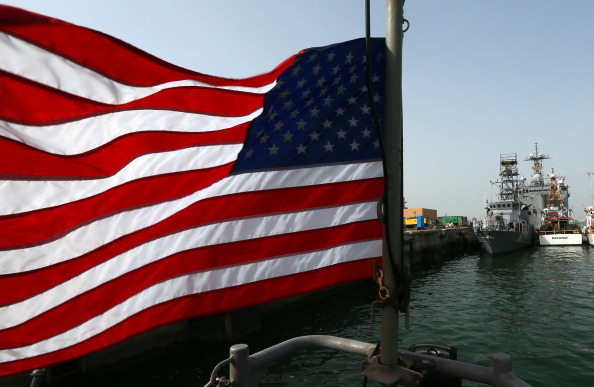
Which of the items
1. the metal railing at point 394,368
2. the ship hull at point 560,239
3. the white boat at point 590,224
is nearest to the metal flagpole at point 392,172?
the metal railing at point 394,368

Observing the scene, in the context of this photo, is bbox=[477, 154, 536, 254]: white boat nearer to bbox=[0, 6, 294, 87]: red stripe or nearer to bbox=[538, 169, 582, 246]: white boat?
bbox=[538, 169, 582, 246]: white boat

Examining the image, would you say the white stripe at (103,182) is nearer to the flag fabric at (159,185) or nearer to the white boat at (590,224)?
the flag fabric at (159,185)

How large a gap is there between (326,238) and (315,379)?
7.00 meters

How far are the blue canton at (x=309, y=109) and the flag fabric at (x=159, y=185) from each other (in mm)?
14

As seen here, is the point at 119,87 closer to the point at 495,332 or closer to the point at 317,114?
the point at 317,114

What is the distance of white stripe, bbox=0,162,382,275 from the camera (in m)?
2.89

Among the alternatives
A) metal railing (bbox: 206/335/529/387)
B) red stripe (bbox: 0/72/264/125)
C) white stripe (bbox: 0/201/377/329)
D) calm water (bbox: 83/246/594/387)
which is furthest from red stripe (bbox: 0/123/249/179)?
calm water (bbox: 83/246/594/387)

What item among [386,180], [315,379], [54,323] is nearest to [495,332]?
[315,379]

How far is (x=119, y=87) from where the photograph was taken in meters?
3.02

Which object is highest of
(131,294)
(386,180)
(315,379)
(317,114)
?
(317,114)

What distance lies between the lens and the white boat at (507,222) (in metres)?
40.8

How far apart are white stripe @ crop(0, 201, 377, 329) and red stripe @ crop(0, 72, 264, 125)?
1.19m

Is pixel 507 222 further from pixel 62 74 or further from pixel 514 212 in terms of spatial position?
pixel 62 74

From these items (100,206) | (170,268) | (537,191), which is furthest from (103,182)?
(537,191)
